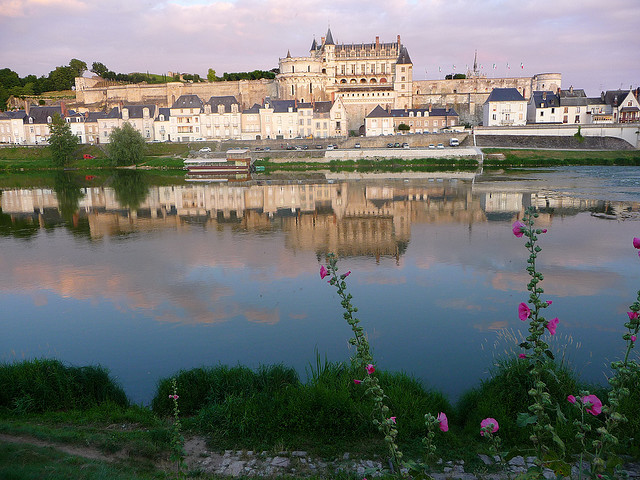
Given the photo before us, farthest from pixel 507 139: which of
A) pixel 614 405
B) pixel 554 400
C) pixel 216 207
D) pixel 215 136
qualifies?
pixel 614 405

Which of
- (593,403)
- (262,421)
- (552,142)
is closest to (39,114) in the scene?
(552,142)

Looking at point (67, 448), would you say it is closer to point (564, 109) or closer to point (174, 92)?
point (564, 109)

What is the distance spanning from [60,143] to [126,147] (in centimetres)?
519

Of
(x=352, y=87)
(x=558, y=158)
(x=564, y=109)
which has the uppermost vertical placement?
(x=352, y=87)

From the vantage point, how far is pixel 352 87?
51781 mm

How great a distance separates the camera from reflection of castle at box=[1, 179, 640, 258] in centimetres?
1393

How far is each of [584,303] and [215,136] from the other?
3820 centimetres

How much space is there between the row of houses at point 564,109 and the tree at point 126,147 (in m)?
26.3

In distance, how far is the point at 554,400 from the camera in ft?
15.6

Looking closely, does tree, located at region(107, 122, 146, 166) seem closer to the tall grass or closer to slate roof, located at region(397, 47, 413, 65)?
slate roof, located at region(397, 47, 413, 65)

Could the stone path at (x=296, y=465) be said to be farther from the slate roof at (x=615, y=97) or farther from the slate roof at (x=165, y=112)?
the slate roof at (x=615, y=97)

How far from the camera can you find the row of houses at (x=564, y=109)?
4141 centimetres

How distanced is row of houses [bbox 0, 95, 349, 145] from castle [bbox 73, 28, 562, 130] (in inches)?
290

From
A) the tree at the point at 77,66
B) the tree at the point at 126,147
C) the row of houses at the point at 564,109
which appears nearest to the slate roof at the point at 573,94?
the row of houses at the point at 564,109
